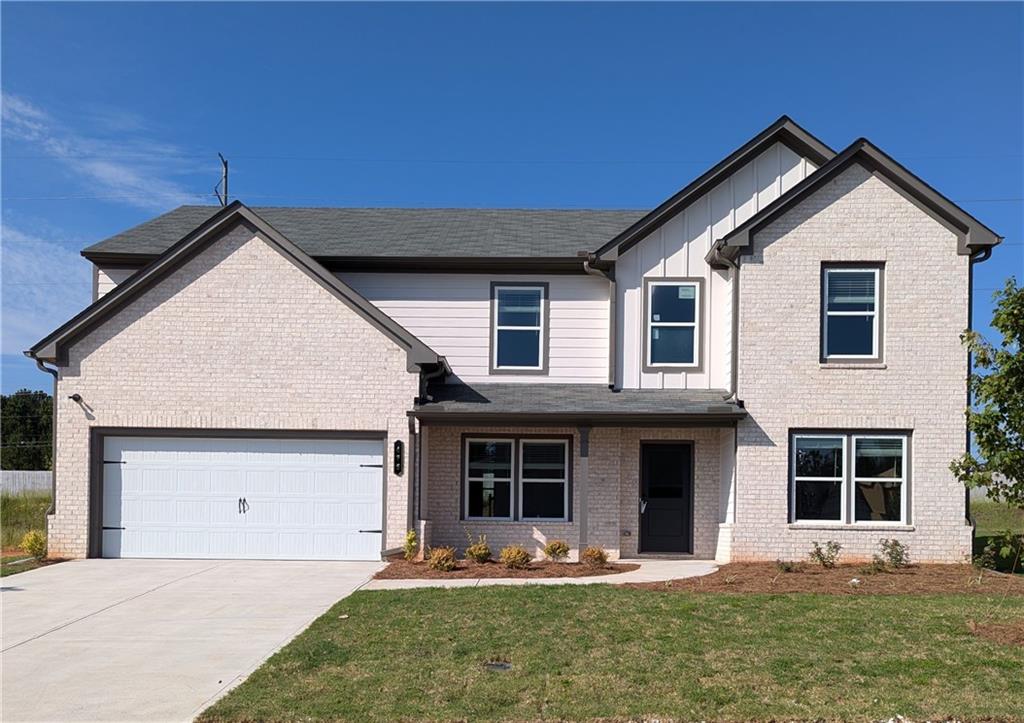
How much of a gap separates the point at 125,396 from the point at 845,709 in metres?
13.2

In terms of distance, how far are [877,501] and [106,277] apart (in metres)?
15.5

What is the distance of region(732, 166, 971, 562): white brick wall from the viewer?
1529 cm

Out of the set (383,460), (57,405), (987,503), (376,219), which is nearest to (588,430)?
(383,460)

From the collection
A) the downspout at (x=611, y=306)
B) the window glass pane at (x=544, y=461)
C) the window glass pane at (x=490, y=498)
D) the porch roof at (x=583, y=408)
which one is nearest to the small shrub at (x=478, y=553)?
the window glass pane at (x=490, y=498)

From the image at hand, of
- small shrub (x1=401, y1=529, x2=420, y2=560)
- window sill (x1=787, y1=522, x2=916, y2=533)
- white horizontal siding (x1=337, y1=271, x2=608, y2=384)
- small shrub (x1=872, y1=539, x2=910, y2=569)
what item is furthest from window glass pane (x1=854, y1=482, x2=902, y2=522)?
small shrub (x1=401, y1=529, x2=420, y2=560)

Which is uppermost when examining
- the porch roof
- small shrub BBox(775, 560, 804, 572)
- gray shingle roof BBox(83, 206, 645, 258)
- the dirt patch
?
gray shingle roof BBox(83, 206, 645, 258)

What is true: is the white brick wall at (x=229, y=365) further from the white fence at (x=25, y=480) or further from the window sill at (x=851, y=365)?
the white fence at (x=25, y=480)

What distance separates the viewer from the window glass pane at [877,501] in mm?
15445

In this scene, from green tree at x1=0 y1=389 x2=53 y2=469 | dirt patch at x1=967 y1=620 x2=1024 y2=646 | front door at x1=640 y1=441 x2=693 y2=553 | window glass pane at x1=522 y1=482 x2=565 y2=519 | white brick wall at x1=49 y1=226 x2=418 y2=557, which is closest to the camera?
dirt patch at x1=967 y1=620 x2=1024 y2=646

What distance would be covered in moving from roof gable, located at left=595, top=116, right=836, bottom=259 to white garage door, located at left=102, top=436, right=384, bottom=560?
5997 millimetres

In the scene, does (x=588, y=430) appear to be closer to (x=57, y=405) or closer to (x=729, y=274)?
(x=729, y=274)

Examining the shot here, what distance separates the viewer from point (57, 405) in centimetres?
1595

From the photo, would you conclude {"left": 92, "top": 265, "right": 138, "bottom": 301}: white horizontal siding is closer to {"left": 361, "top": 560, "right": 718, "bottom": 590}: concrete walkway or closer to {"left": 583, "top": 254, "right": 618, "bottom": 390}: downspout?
{"left": 361, "top": 560, "right": 718, "bottom": 590}: concrete walkway

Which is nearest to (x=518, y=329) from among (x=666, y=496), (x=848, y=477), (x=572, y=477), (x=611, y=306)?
(x=611, y=306)
